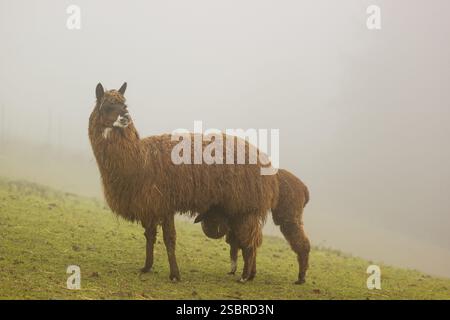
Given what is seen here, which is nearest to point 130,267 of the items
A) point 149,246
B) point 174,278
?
point 149,246

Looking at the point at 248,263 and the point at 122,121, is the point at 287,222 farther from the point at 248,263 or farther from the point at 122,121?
the point at 122,121

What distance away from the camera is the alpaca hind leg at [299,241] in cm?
955

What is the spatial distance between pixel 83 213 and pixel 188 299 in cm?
785

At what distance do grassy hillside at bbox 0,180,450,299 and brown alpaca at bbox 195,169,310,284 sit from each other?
529 millimetres

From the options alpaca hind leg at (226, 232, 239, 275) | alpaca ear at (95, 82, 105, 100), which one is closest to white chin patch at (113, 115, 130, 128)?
alpaca ear at (95, 82, 105, 100)

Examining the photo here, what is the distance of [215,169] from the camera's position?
915 cm

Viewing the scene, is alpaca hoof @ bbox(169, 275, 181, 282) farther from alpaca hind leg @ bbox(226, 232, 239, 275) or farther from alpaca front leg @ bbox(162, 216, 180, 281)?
alpaca hind leg @ bbox(226, 232, 239, 275)

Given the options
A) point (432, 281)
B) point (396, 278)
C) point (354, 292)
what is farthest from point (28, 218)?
point (432, 281)

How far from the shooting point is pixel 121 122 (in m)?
8.13

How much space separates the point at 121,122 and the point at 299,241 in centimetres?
393

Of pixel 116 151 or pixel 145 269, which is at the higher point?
pixel 116 151

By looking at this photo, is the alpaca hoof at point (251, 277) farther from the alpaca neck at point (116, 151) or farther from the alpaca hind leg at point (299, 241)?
the alpaca neck at point (116, 151)


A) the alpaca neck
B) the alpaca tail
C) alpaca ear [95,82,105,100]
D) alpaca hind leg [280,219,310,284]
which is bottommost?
alpaca hind leg [280,219,310,284]

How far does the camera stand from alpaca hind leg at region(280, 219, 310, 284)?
31.3 ft
